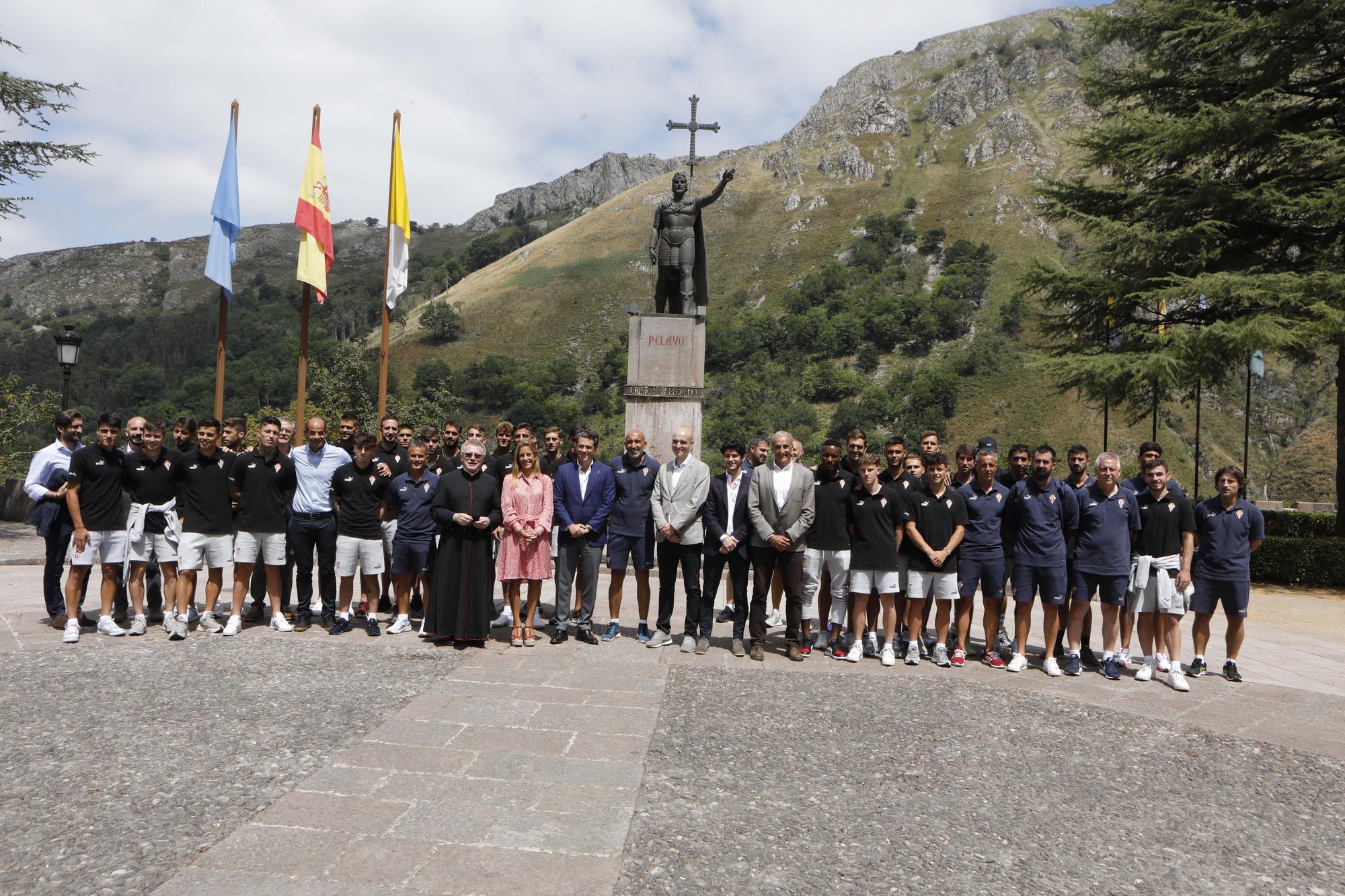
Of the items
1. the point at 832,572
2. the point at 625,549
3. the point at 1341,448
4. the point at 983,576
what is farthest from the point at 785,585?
the point at 1341,448

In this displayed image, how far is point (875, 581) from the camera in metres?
6.62

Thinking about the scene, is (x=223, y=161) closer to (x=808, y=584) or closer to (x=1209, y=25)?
(x=808, y=584)

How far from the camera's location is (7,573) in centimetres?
1002

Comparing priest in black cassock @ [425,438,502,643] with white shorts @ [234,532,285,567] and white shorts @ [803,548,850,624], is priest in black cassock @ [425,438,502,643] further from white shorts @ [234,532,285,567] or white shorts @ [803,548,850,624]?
white shorts @ [803,548,850,624]

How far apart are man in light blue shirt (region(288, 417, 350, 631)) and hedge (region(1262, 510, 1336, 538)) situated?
14397 millimetres

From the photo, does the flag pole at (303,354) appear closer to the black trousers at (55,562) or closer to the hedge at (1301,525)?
the black trousers at (55,562)

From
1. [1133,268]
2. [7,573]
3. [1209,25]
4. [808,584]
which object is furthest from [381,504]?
[1209,25]

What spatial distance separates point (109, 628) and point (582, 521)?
3802mm

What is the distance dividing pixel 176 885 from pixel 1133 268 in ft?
57.3

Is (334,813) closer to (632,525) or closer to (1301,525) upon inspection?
(632,525)

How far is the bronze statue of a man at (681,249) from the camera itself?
36.7 ft

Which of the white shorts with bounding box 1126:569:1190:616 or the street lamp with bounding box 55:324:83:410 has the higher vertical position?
the street lamp with bounding box 55:324:83:410

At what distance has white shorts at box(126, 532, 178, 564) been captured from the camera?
6656 mm

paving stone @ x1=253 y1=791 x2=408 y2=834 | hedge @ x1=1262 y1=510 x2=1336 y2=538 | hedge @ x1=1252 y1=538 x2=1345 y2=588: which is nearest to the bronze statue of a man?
paving stone @ x1=253 y1=791 x2=408 y2=834
